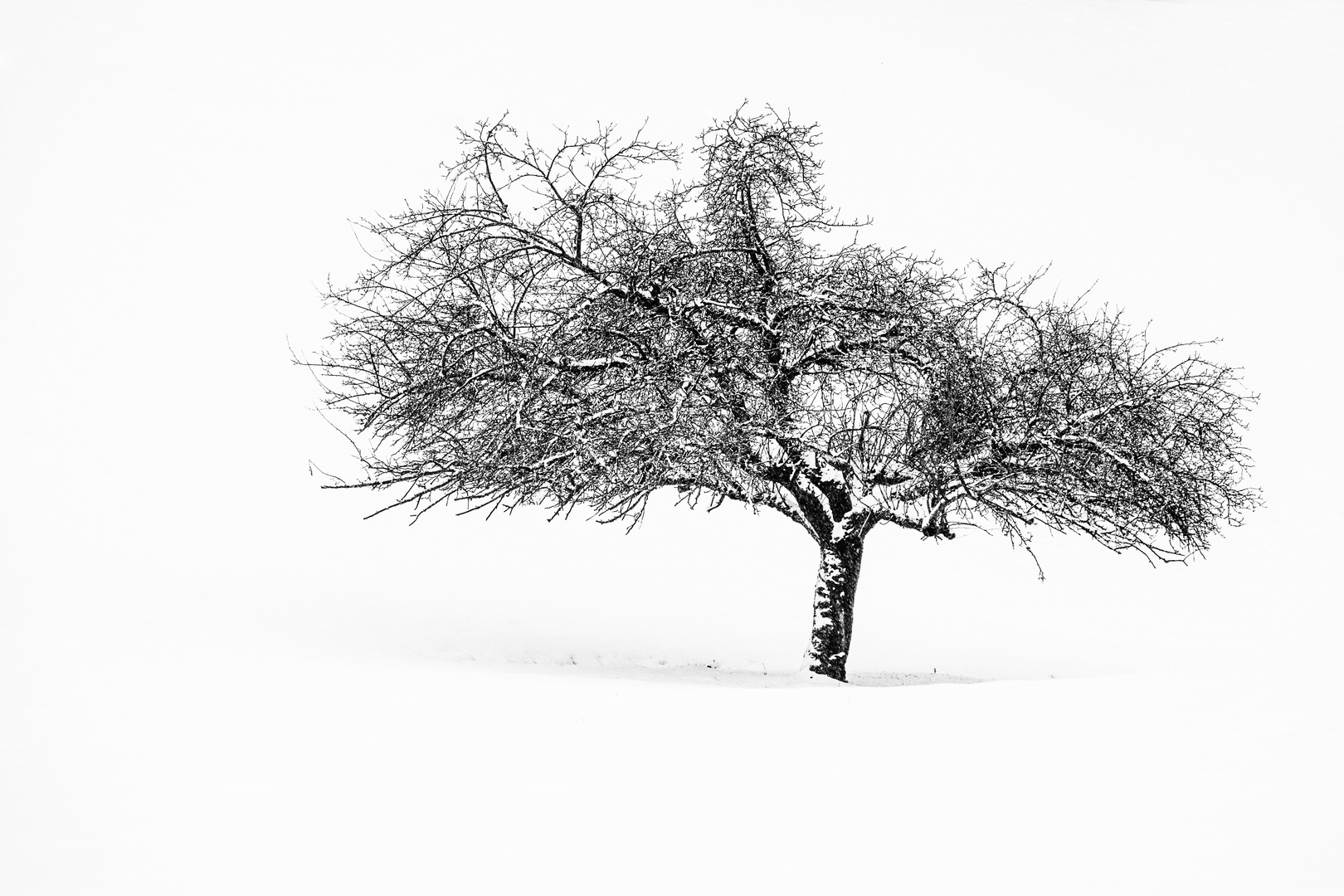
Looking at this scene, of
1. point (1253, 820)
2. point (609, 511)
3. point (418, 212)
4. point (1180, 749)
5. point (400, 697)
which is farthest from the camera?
point (609, 511)

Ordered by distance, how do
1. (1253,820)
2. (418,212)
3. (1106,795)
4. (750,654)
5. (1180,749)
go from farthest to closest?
(750,654) → (418,212) → (1180,749) → (1106,795) → (1253,820)

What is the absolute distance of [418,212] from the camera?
10.5 metres

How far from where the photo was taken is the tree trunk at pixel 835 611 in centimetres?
1216

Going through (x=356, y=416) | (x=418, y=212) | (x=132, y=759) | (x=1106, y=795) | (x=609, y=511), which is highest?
(x=418, y=212)

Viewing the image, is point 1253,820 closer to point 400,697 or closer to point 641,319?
point 400,697

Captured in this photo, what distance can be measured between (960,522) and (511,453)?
220 inches

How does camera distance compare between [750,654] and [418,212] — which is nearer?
[418,212]

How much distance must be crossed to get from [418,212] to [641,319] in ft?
8.77

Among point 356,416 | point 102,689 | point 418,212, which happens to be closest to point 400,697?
point 102,689

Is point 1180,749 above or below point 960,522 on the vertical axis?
below

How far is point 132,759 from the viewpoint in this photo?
692cm

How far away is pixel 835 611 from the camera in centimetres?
1218

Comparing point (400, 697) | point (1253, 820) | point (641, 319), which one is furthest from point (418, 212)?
point (1253, 820)

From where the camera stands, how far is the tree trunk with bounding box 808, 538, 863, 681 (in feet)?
39.9
